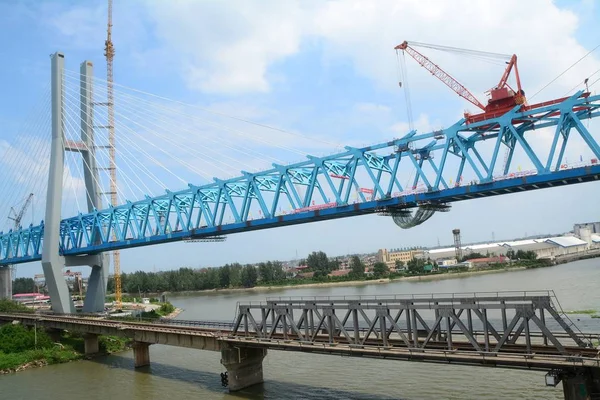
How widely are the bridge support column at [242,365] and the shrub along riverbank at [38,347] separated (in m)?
16.3

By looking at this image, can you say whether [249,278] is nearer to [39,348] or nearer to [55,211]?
[55,211]

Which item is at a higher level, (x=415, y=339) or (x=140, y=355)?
(x=415, y=339)

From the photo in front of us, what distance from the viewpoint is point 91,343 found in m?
34.7

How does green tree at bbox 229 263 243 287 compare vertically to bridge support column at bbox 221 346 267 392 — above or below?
above

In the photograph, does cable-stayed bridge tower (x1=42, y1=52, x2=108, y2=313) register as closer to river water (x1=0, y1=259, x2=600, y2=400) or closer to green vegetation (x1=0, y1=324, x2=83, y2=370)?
green vegetation (x1=0, y1=324, x2=83, y2=370)

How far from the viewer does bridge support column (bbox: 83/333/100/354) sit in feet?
113

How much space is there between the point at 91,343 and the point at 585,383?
3089 cm

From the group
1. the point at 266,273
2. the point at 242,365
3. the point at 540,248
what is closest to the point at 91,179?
the point at 242,365

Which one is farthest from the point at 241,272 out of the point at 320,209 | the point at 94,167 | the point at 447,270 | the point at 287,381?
the point at 287,381

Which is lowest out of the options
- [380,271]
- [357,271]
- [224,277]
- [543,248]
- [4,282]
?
[380,271]

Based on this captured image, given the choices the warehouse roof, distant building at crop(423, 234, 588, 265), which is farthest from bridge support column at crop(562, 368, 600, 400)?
the warehouse roof

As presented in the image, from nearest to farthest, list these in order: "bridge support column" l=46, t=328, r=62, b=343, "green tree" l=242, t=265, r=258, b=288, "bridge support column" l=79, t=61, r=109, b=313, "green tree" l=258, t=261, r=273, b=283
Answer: "bridge support column" l=46, t=328, r=62, b=343 → "bridge support column" l=79, t=61, r=109, b=313 → "green tree" l=242, t=265, r=258, b=288 → "green tree" l=258, t=261, r=273, b=283

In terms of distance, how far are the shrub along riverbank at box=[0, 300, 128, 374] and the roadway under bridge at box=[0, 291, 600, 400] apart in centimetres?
577

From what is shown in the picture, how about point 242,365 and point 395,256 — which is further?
point 395,256
